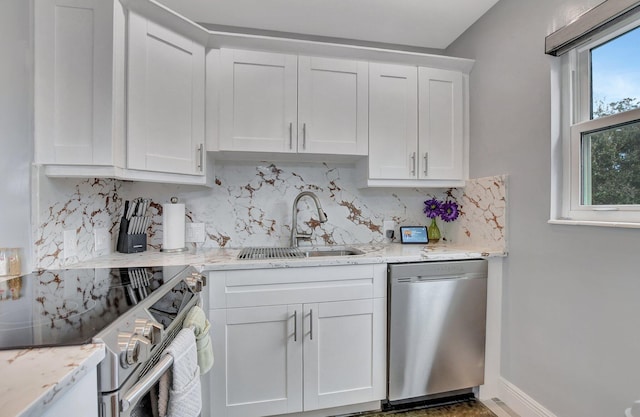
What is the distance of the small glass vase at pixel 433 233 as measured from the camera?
2.25 m

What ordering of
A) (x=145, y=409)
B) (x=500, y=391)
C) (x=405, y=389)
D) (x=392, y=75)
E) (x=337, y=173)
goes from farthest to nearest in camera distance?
(x=337, y=173)
(x=392, y=75)
(x=500, y=391)
(x=405, y=389)
(x=145, y=409)

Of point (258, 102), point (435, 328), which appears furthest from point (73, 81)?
point (435, 328)

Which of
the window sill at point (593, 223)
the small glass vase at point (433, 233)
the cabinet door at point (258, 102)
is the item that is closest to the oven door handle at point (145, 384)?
the cabinet door at point (258, 102)

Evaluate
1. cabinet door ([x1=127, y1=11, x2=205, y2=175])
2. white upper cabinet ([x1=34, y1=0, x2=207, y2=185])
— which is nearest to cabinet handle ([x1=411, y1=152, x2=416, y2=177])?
cabinet door ([x1=127, y1=11, x2=205, y2=175])

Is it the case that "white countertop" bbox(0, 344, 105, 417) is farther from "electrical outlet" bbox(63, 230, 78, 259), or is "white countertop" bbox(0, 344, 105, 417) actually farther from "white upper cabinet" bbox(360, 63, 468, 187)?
"white upper cabinet" bbox(360, 63, 468, 187)

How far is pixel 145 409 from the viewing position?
32.6 inches

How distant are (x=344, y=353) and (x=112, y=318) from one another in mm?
1182

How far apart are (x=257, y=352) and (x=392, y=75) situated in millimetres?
1854

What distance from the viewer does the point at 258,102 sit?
1763 mm

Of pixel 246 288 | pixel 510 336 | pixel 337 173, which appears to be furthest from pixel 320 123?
pixel 510 336

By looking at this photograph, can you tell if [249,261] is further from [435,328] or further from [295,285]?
[435,328]

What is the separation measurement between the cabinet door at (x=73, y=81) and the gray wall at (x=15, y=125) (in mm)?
Answer: 33

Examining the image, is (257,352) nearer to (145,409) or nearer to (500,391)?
(145,409)

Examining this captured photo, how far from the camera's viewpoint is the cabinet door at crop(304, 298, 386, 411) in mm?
1550
